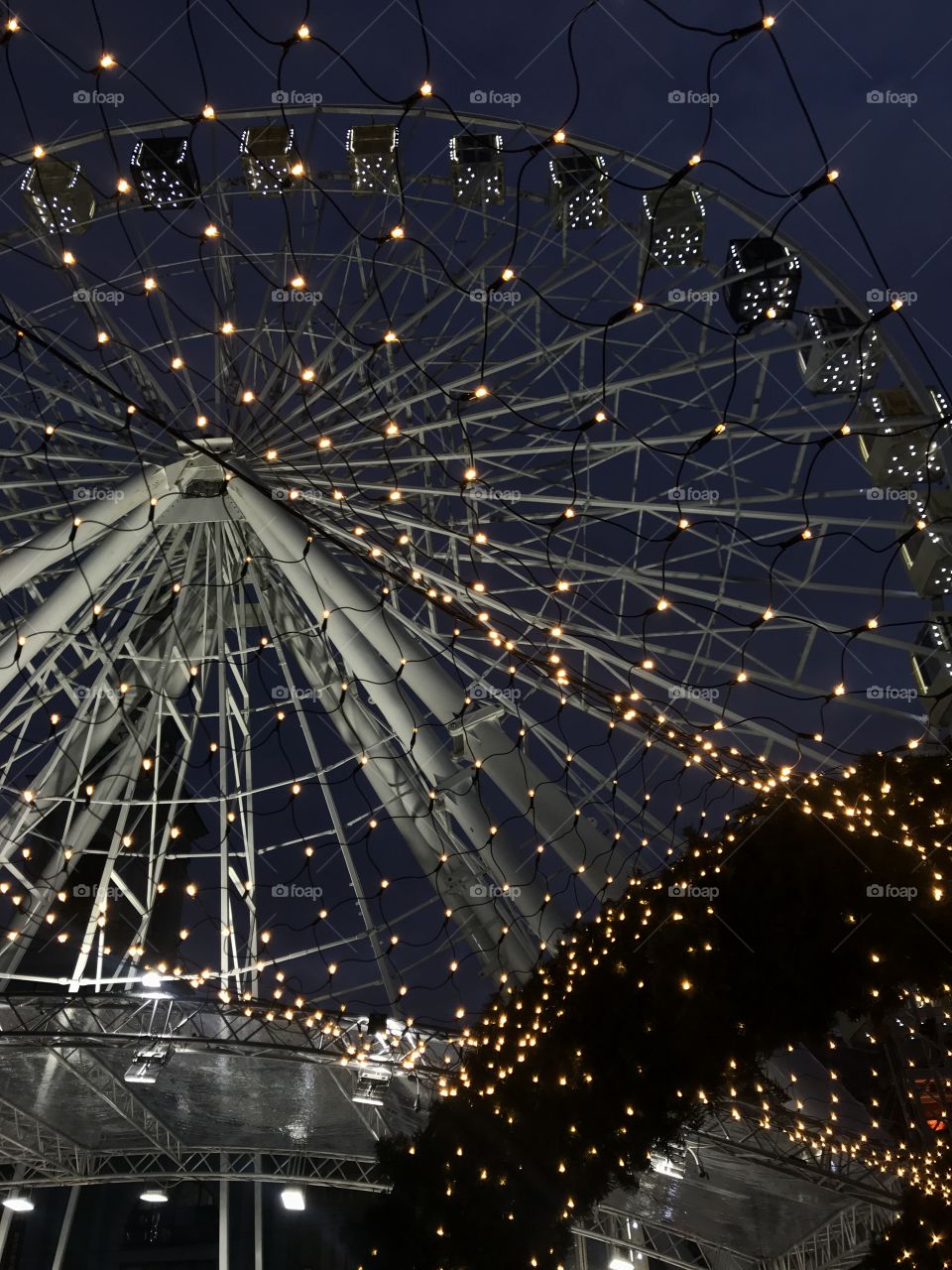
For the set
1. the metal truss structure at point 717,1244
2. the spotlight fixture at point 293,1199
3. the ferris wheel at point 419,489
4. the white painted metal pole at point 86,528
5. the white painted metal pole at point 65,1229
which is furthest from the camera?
the spotlight fixture at point 293,1199

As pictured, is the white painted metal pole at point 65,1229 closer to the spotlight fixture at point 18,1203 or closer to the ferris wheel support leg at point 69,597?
the spotlight fixture at point 18,1203

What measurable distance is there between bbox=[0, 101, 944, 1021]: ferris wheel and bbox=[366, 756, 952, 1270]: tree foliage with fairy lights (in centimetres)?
123

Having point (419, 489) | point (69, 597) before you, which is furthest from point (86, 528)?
point (419, 489)

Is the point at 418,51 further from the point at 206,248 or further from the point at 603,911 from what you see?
the point at 603,911

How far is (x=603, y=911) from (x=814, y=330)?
5.12 m

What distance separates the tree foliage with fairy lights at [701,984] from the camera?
5012 mm

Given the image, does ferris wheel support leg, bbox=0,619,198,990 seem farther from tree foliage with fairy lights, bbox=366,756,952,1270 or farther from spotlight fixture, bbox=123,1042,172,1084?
tree foliage with fairy lights, bbox=366,756,952,1270

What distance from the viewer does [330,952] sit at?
52.8ft

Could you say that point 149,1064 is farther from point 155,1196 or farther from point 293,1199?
point 293,1199

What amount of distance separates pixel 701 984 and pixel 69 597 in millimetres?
5499

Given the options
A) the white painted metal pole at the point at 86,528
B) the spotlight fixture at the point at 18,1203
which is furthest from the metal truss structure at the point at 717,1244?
the white painted metal pole at the point at 86,528

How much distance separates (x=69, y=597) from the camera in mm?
8008

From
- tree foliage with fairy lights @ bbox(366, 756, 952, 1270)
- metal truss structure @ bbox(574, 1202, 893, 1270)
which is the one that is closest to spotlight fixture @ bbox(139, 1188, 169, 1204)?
metal truss structure @ bbox(574, 1202, 893, 1270)

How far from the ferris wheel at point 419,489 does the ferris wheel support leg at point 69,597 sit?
0.10 feet
